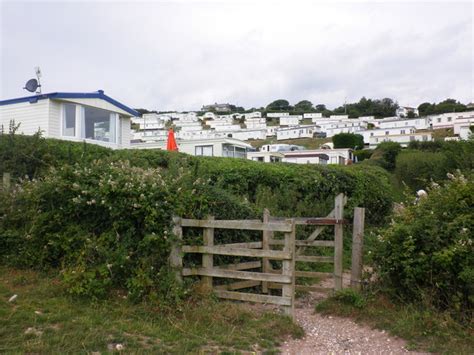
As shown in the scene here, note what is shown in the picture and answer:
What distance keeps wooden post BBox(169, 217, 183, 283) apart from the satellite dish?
15597 mm

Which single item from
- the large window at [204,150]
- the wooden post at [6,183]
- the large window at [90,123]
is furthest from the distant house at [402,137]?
the wooden post at [6,183]

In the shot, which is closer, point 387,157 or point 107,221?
point 107,221

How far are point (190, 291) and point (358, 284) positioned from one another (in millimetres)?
2433

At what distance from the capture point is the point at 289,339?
186 inches

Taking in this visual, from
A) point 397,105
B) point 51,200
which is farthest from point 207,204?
point 397,105

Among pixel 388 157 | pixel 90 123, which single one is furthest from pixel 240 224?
pixel 388 157

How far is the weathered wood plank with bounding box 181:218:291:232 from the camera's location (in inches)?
205

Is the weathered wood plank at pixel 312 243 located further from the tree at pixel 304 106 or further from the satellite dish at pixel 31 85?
the tree at pixel 304 106

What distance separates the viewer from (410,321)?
Answer: 194 inches

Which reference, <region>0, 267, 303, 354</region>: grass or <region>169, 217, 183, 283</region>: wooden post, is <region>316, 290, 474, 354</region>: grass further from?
<region>169, 217, 183, 283</region>: wooden post

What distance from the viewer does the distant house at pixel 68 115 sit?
17.4 meters

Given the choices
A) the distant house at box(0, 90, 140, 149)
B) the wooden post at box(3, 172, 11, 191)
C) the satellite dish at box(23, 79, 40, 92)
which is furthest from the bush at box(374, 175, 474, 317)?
the satellite dish at box(23, 79, 40, 92)

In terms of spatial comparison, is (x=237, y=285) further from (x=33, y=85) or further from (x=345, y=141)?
(x=345, y=141)

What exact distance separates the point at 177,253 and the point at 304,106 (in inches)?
5979
